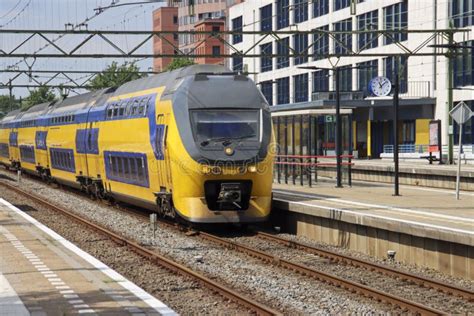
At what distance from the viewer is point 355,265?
15.1m

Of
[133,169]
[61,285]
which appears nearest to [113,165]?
[133,169]

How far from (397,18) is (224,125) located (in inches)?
1546

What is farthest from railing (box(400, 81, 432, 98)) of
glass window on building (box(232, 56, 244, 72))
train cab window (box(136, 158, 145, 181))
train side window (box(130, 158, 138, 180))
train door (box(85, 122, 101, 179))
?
train cab window (box(136, 158, 145, 181))

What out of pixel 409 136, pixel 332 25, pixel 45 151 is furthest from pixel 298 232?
pixel 332 25

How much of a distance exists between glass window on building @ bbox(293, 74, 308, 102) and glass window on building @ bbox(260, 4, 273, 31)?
24.0 ft

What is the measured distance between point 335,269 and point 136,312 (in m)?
5.31

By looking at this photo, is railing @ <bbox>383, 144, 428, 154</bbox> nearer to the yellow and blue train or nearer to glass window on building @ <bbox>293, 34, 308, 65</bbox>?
glass window on building @ <bbox>293, 34, 308, 65</bbox>

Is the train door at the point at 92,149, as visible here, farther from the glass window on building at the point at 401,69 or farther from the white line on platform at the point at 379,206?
the glass window on building at the point at 401,69

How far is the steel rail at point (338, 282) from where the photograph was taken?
1098 cm

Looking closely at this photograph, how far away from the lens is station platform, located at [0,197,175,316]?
10609mm

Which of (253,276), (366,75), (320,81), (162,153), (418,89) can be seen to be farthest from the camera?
(320,81)

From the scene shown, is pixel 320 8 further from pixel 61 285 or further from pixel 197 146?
pixel 61 285

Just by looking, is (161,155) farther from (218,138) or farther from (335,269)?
(335,269)

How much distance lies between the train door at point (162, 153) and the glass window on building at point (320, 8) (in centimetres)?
4593
